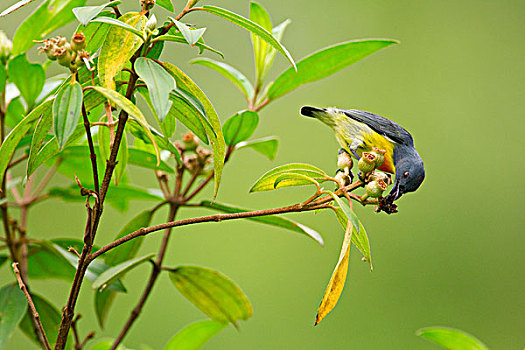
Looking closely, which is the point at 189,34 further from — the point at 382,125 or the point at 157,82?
the point at 382,125

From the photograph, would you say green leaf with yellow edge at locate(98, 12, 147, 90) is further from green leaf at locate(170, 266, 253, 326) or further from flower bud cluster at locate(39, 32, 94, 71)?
green leaf at locate(170, 266, 253, 326)

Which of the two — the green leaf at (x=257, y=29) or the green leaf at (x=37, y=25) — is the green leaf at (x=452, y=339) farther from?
the green leaf at (x=37, y=25)

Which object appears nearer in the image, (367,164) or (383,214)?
(367,164)

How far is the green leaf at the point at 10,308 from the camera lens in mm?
827

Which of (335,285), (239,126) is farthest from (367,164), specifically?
(239,126)

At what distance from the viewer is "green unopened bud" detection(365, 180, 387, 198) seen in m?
0.60

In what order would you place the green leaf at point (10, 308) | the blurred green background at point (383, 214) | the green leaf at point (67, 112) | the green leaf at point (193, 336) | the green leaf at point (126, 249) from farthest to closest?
the blurred green background at point (383, 214) < the green leaf at point (193, 336) < the green leaf at point (126, 249) < the green leaf at point (10, 308) < the green leaf at point (67, 112)

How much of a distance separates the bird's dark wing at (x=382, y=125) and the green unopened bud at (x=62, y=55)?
0.43 metres

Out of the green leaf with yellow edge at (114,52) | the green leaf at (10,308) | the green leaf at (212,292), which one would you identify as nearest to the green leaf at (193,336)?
the green leaf at (212,292)

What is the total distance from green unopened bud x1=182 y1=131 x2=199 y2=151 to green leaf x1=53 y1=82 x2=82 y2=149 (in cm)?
43

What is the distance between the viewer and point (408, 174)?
875 millimetres

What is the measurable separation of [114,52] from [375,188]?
0.30 m

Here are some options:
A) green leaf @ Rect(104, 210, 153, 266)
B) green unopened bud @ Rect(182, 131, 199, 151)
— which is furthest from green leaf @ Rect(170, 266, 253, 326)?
green unopened bud @ Rect(182, 131, 199, 151)

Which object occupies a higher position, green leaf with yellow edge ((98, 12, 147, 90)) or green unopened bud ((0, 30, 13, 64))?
green unopened bud ((0, 30, 13, 64))
